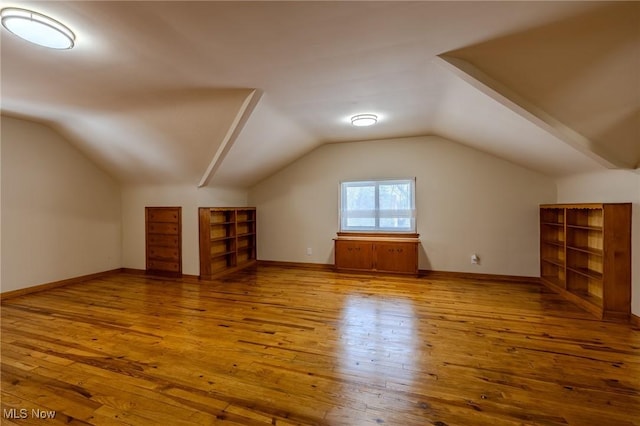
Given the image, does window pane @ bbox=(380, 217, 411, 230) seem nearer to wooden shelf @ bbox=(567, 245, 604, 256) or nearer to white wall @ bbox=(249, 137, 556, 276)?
white wall @ bbox=(249, 137, 556, 276)

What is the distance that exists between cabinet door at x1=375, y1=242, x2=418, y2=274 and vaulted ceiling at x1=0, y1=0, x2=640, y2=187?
206cm

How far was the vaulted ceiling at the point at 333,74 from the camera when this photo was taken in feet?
6.15

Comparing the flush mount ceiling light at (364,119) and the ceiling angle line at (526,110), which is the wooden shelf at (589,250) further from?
the flush mount ceiling light at (364,119)

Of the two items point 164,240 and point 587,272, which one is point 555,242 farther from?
point 164,240

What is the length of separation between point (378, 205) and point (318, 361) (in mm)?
3696

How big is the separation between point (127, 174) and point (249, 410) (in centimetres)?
502

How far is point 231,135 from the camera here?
3.74 metres

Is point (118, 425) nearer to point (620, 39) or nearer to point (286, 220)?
point (620, 39)

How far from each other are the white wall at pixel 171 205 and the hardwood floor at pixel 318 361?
134cm

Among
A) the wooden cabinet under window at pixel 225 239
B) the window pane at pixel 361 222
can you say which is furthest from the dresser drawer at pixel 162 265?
the window pane at pixel 361 222

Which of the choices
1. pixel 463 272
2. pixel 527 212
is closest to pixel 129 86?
pixel 463 272

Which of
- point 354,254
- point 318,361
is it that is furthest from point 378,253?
point 318,361

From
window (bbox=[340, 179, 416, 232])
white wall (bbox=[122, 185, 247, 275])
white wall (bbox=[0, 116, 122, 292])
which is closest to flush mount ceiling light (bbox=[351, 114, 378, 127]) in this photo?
window (bbox=[340, 179, 416, 232])

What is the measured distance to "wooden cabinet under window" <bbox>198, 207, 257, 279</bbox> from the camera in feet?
16.3
